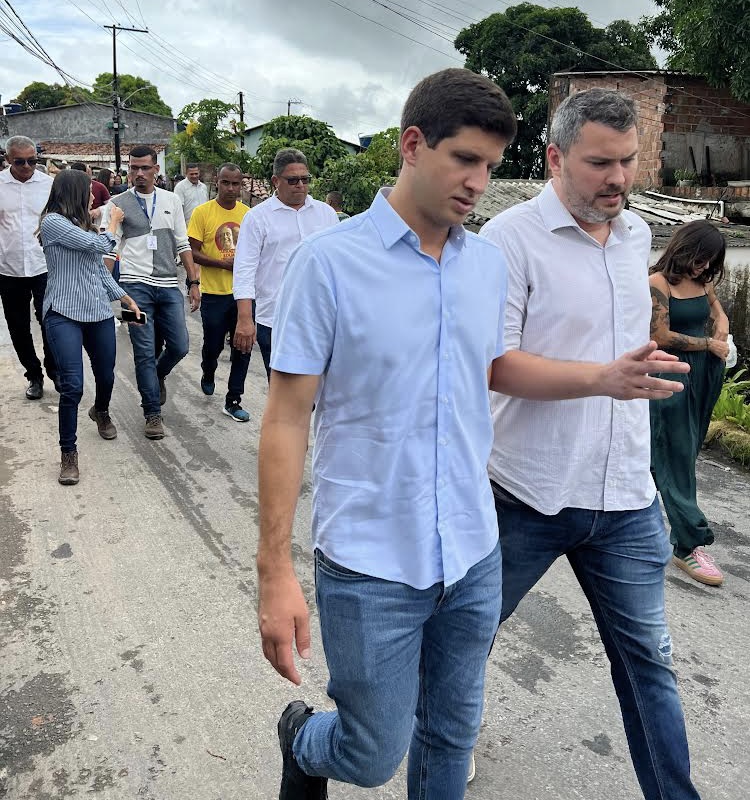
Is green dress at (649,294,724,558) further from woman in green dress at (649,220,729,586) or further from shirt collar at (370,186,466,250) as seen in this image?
shirt collar at (370,186,466,250)

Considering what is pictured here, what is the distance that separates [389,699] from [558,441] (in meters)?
0.94

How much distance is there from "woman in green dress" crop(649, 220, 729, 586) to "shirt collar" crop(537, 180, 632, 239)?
5.73 feet

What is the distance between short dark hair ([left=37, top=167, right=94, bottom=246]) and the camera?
5493mm

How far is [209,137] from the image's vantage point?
2266 cm

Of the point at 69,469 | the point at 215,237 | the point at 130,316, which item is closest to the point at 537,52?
the point at 215,237

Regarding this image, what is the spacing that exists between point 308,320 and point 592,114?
1.15m

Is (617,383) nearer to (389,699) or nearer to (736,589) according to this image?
(389,699)

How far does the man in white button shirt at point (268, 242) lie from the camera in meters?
5.88

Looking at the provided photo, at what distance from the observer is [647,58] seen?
104ft

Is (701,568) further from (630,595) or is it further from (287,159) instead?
(287,159)

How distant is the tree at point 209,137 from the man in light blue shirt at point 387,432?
1986cm

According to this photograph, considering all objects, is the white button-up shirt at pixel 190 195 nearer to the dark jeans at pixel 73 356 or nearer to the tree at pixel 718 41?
the dark jeans at pixel 73 356

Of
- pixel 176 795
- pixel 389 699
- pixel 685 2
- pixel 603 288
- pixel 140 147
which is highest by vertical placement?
pixel 685 2

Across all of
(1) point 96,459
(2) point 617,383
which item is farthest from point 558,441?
(1) point 96,459
